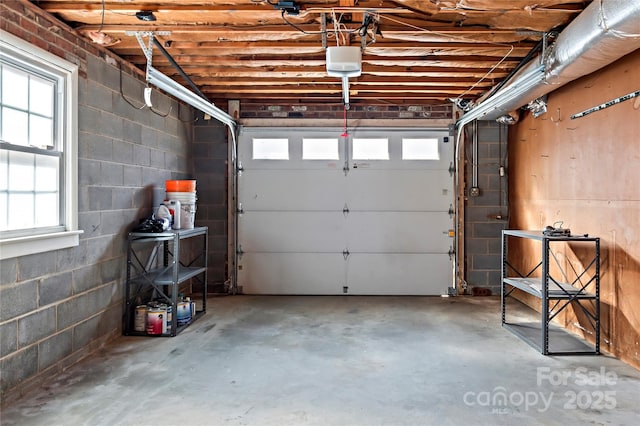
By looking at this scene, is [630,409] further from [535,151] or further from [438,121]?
[438,121]

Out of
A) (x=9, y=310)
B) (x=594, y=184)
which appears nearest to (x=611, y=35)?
(x=594, y=184)

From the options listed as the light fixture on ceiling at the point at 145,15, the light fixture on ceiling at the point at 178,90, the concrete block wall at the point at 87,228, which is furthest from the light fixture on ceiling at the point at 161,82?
the concrete block wall at the point at 87,228

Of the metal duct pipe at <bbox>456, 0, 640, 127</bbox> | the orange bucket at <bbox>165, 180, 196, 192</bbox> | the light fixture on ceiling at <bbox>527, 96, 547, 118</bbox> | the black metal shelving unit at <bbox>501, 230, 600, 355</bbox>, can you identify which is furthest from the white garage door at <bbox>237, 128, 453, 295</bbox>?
the metal duct pipe at <bbox>456, 0, 640, 127</bbox>

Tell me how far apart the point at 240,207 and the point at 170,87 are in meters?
2.31

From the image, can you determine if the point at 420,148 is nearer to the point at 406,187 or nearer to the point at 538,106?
the point at 406,187

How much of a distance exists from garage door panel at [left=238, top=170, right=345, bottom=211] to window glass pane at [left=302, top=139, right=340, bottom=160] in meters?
0.23

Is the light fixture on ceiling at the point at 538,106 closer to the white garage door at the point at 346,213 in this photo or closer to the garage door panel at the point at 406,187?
the white garage door at the point at 346,213

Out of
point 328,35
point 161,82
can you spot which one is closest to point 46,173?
point 161,82

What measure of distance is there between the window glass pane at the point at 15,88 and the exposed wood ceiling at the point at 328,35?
1.87 feet

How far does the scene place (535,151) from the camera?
4961 millimetres

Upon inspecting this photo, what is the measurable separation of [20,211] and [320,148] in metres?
3.81

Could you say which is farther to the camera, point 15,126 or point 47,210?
point 47,210

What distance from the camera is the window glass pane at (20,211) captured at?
2.75 m

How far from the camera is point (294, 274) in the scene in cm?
589
